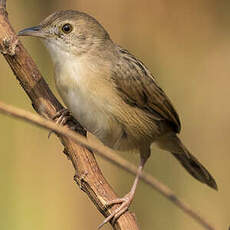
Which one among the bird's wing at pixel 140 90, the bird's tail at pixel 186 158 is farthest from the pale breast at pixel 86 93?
the bird's tail at pixel 186 158

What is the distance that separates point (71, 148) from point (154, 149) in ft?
7.44

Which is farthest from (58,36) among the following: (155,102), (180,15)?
(180,15)

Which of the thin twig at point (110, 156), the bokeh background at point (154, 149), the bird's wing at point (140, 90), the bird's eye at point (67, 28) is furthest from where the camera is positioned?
the bokeh background at point (154, 149)

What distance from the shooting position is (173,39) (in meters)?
5.24

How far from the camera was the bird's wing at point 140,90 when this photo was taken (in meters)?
3.32

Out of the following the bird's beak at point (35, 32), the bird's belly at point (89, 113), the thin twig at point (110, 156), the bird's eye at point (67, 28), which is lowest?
the thin twig at point (110, 156)

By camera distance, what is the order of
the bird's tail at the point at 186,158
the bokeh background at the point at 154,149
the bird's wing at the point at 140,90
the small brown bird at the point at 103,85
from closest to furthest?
the small brown bird at the point at 103,85 < the bird's wing at the point at 140,90 < the bird's tail at the point at 186,158 < the bokeh background at the point at 154,149

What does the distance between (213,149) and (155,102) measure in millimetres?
1698

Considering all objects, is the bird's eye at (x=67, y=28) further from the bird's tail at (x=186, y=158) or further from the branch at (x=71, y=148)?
the bird's tail at (x=186, y=158)

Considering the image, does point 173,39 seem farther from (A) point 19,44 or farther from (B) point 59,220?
(A) point 19,44

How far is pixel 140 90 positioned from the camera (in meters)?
3.47

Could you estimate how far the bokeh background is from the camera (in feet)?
15.6

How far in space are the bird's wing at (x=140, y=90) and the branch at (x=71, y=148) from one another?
0.69m

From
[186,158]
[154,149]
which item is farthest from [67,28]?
[154,149]
